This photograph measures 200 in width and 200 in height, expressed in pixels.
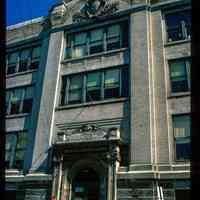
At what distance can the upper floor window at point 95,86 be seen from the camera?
15.5m

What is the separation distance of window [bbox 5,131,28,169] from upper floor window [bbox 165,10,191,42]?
10942 millimetres

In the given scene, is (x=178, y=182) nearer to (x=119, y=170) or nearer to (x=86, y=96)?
(x=119, y=170)

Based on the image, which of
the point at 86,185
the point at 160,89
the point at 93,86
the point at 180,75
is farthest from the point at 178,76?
the point at 86,185

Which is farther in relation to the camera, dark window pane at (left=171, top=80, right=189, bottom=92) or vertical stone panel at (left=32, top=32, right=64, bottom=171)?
vertical stone panel at (left=32, top=32, right=64, bottom=171)

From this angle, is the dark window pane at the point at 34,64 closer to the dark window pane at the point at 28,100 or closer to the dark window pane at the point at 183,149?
the dark window pane at the point at 28,100

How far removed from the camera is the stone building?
42.1ft

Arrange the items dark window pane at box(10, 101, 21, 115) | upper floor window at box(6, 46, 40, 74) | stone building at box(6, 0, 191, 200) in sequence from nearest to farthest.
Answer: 1. stone building at box(6, 0, 191, 200)
2. dark window pane at box(10, 101, 21, 115)
3. upper floor window at box(6, 46, 40, 74)

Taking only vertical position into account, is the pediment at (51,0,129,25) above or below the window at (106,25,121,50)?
above

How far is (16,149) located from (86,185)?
5808mm

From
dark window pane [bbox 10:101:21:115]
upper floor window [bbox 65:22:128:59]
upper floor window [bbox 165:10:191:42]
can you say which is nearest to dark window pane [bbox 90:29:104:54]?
upper floor window [bbox 65:22:128:59]

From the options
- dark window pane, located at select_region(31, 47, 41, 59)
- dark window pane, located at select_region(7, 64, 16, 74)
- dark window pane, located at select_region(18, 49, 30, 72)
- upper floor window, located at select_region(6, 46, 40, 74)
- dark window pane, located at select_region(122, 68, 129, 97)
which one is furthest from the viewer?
dark window pane, located at select_region(7, 64, 16, 74)

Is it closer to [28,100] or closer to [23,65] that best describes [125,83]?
[28,100]

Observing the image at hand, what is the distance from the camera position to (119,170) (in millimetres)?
12875

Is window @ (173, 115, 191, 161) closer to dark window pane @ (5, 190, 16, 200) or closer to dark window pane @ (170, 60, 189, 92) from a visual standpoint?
dark window pane @ (170, 60, 189, 92)
